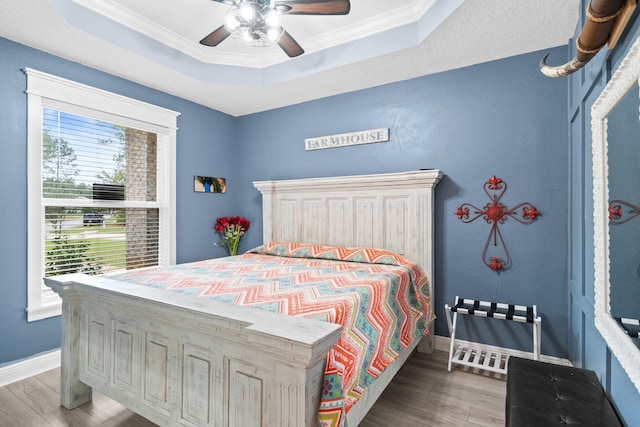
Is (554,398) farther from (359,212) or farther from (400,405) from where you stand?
(359,212)

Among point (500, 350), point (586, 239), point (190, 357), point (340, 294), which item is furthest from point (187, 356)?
point (500, 350)

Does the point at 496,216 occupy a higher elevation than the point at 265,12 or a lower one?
lower

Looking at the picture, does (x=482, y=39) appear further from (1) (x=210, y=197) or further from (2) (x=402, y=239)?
(1) (x=210, y=197)

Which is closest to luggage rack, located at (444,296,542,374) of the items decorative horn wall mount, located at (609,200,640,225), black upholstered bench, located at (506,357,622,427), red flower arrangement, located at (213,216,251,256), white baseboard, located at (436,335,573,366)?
white baseboard, located at (436,335,573,366)

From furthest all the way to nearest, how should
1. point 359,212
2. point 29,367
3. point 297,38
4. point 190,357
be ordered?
point 359,212 → point 297,38 → point 29,367 → point 190,357

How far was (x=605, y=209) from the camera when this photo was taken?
54.7 inches

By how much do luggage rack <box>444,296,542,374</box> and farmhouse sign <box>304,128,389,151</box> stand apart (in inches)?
67.9

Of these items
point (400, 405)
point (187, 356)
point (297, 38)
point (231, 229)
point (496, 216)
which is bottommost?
point (400, 405)

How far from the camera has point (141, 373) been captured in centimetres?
169

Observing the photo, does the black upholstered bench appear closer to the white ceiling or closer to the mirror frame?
the mirror frame

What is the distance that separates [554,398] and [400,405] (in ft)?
3.14

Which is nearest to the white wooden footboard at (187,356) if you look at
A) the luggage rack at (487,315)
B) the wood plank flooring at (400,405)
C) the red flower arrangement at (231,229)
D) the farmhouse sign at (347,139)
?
the wood plank flooring at (400,405)

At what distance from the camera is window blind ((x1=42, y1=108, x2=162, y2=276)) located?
2.71 m

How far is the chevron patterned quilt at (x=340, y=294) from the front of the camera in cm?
142
